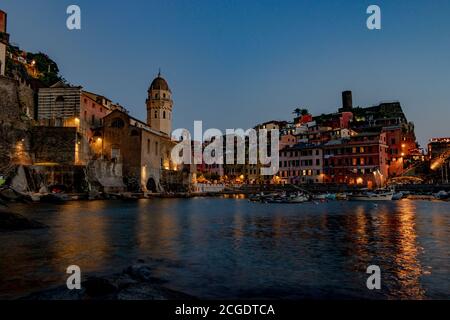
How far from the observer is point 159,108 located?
10169 cm

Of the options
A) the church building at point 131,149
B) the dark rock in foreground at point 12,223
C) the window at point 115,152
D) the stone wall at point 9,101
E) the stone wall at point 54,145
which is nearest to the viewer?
the dark rock in foreground at point 12,223

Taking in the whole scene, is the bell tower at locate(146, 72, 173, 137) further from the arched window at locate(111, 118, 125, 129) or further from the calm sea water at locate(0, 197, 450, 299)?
the calm sea water at locate(0, 197, 450, 299)

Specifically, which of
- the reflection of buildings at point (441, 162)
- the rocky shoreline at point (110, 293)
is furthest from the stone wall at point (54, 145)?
the reflection of buildings at point (441, 162)

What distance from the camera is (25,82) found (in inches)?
2724

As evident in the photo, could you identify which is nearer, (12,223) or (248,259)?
(248,259)

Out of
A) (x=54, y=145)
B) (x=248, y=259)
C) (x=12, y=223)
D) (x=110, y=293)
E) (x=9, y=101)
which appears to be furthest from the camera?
(x=54, y=145)

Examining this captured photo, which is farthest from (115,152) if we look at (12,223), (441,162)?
(441,162)

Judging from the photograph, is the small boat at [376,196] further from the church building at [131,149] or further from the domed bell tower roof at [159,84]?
the domed bell tower roof at [159,84]

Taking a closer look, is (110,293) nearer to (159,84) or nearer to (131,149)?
(131,149)

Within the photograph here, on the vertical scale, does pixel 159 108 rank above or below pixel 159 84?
below

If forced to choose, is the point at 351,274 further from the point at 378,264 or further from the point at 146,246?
the point at 146,246

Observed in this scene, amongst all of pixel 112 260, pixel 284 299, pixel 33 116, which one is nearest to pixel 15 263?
pixel 112 260

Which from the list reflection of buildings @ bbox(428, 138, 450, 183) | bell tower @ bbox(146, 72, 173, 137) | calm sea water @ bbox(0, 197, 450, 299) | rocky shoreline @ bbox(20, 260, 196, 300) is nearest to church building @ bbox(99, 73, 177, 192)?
bell tower @ bbox(146, 72, 173, 137)

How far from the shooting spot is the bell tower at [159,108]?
102 metres
